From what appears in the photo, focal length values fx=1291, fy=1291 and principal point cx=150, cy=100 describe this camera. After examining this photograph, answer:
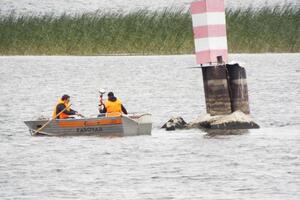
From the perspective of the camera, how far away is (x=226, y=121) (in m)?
31.4

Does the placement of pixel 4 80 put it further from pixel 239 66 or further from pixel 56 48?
pixel 239 66

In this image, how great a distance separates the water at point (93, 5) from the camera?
85125 mm

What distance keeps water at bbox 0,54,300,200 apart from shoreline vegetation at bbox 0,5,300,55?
6326 millimetres

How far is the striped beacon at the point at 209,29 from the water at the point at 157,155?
6.48 ft

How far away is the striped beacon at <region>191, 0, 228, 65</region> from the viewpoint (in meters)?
31.3

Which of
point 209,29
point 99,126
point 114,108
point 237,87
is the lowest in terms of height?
point 99,126

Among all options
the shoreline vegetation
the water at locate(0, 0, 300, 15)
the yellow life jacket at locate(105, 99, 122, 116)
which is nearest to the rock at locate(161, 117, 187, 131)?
the yellow life jacket at locate(105, 99, 122, 116)

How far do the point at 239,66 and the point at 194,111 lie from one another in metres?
9.86

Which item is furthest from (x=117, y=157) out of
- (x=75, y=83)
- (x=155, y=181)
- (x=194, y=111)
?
(x=75, y=83)

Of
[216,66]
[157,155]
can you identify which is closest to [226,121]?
[216,66]

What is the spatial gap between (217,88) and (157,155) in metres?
3.47

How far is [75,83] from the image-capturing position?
56031 mm

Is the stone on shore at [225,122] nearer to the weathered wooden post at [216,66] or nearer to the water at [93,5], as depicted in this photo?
the weathered wooden post at [216,66]

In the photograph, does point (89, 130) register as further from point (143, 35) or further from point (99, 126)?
point (143, 35)
